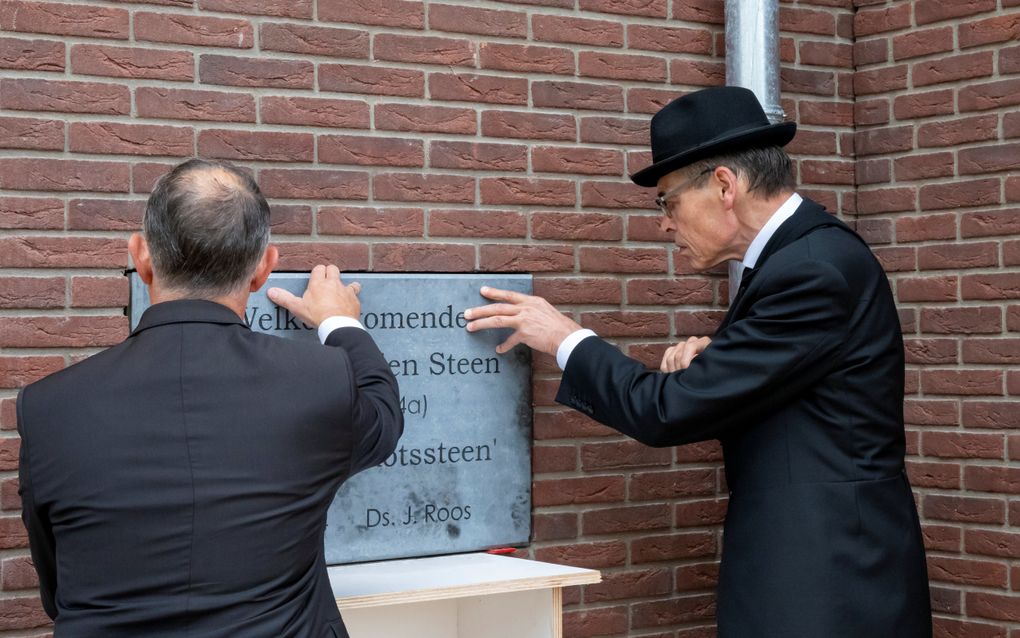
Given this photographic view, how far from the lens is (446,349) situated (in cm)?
342

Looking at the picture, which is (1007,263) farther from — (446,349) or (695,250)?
(446,349)

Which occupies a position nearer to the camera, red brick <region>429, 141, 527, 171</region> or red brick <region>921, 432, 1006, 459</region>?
red brick <region>429, 141, 527, 171</region>

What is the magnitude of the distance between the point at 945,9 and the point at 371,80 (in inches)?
72.8

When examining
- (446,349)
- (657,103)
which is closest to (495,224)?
(446,349)

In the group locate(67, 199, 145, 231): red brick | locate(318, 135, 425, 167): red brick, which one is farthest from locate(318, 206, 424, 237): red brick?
locate(67, 199, 145, 231): red brick

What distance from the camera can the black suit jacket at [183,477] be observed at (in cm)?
216

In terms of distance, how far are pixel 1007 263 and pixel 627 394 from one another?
1568mm

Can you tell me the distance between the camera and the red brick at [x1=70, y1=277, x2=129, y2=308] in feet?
10.2

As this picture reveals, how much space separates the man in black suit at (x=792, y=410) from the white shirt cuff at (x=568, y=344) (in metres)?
0.09

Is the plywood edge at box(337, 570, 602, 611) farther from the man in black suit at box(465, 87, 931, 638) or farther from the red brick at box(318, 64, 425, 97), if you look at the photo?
the red brick at box(318, 64, 425, 97)

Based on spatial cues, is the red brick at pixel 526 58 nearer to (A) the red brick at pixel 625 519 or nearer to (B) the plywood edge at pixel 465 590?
(A) the red brick at pixel 625 519

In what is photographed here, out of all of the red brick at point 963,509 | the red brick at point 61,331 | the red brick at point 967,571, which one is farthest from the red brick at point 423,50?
the red brick at point 967,571

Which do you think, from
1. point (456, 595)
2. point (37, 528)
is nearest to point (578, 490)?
point (456, 595)

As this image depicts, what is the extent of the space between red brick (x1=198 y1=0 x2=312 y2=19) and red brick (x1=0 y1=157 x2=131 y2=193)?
47 cm
